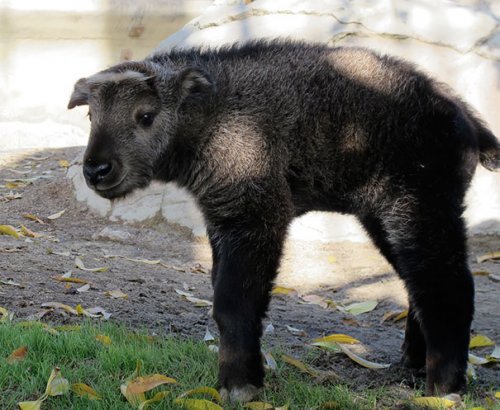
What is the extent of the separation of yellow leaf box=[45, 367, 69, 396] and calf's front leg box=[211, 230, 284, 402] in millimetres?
761

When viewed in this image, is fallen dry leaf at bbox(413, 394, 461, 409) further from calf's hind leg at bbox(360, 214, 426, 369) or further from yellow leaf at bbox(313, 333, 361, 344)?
yellow leaf at bbox(313, 333, 361, 344)

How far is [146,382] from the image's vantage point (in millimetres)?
3676

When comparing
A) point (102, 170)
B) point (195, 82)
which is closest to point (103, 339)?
point (102, 170)

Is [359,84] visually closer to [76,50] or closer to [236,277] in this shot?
[236,277]

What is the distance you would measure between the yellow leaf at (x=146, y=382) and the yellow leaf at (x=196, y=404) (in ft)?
0.52

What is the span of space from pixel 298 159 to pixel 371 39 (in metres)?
5.10

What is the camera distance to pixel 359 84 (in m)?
4.52

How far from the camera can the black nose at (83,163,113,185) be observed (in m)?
4.20

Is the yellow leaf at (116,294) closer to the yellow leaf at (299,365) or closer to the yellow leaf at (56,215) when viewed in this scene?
the yellow leaf at (299,365)

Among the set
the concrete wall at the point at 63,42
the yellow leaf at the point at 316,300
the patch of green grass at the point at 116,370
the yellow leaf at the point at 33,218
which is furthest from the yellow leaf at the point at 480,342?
the concrete wall at the point at 63,42

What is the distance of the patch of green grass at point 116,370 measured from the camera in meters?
3.63

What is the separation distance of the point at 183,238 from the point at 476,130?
4479 millimetres

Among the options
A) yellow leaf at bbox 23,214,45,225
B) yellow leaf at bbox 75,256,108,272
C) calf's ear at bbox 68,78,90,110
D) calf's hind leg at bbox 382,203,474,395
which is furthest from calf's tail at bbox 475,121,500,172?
yellow leaf at bbox 23,214,45,225

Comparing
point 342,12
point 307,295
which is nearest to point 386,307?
point 307,295
